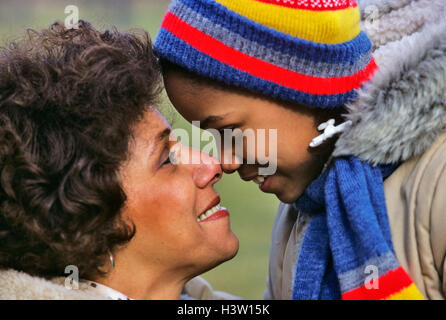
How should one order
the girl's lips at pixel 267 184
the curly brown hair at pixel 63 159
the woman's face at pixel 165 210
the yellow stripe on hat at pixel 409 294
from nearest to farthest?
→ 1. the yellow stripe on hat at pixel 409 294
2. the curly brown hair at pixel 63 159
3. the woman's face at pixel 165 210
4. the girl's lips at pixel 267 184

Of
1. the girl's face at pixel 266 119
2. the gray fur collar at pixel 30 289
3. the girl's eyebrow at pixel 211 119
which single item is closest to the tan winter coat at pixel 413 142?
the girl's face at pixel 266 119

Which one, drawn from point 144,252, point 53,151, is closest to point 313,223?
point 144,252

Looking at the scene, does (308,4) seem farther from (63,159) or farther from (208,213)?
(63,159)

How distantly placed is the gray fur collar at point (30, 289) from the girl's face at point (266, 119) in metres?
0.87

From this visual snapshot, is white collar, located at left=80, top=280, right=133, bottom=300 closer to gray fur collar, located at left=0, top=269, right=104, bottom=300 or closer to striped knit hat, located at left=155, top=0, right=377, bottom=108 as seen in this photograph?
gray fur collar, located at left=0, top=269, right=104, bottom=300

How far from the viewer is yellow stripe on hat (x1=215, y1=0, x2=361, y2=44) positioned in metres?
2.37

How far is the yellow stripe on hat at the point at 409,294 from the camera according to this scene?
6.55ft

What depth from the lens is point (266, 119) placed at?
250 centimetres

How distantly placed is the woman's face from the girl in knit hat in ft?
0.74

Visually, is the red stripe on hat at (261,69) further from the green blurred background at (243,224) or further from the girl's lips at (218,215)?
the girl's lips at (218,215)

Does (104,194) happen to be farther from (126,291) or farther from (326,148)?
(326,148)

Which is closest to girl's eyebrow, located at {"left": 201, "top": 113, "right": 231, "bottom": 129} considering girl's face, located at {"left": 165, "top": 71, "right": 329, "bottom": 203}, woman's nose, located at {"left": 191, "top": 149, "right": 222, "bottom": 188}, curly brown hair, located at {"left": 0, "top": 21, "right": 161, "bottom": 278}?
girl's face, located at {"left": 165, "top": 71, "right": 329, "bottom": 203}

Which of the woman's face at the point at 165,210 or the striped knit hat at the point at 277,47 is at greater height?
the striped knit hat at the point at 277,47

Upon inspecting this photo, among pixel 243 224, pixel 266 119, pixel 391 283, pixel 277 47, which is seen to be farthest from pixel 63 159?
pixel 243 224
